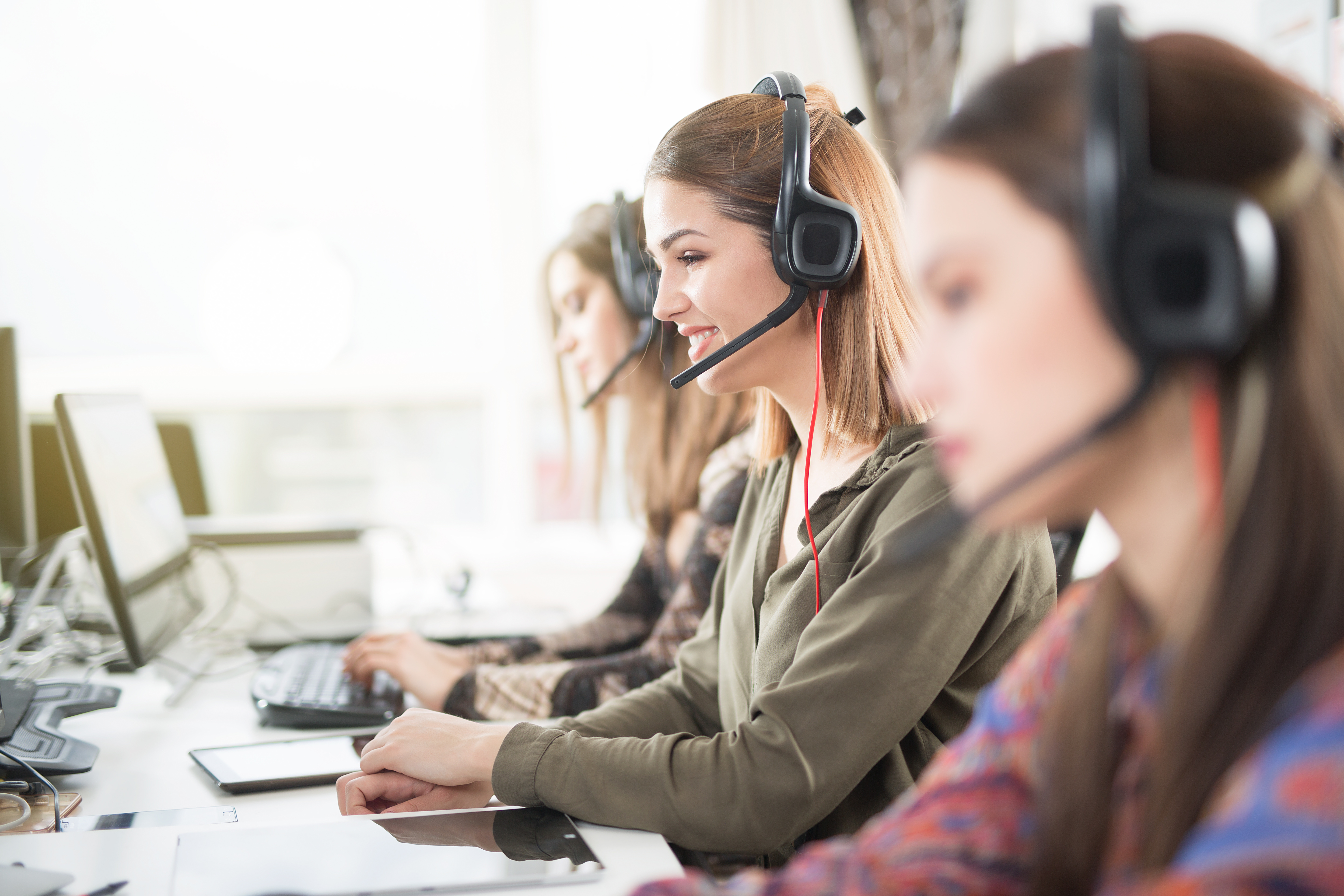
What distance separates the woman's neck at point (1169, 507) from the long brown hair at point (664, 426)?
1017mm

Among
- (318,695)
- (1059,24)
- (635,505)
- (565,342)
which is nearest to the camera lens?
(318,695)

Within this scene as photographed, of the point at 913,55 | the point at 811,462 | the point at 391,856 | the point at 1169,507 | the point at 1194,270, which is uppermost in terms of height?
the point at 913,55

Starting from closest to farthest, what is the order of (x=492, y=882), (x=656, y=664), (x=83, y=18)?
(x=492, y=882) → (x=656, y=664) → (x=83, y=18)

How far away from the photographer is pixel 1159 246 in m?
0.45

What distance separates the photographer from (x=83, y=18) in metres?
2.75

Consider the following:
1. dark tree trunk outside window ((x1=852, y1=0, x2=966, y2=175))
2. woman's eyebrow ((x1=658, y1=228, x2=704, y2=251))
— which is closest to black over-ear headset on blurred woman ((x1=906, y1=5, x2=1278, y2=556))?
woman's eyebrow ((x1=658, y1=228, x2=704, y2=251))

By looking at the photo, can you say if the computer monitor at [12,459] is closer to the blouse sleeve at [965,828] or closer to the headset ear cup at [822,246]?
the headset ear cup at [822,246]

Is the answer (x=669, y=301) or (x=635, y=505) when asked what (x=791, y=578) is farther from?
(x=635, y=505)

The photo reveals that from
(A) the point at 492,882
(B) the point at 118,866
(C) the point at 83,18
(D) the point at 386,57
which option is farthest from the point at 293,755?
(C) the point at 83,18

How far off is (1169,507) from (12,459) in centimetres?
153

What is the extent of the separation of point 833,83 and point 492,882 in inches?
106

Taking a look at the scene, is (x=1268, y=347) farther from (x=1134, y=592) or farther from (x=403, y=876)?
(x=403, y=876)

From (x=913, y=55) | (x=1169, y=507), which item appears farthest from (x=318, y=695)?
(x=913, y=55)

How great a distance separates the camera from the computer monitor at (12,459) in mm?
1432
